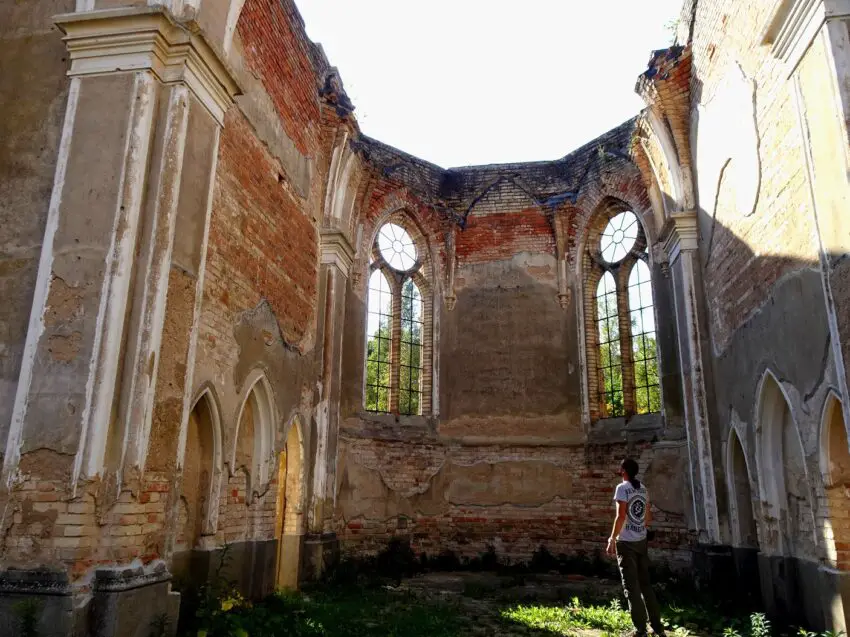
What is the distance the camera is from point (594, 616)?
7223 millimetres

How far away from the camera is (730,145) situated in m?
8.05

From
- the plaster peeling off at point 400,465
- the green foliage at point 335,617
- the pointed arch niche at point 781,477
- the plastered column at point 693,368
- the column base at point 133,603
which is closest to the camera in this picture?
the column base at point 133,603

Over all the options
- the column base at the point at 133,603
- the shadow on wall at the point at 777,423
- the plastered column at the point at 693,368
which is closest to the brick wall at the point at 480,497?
the plastered column at the point at 693,368

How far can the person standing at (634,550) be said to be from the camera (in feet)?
19.8

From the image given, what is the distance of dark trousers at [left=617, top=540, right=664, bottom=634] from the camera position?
6047mm

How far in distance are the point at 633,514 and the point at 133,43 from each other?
5.83m

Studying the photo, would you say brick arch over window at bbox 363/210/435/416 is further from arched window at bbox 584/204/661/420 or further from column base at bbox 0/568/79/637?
column base at bbox 0/568/79/637

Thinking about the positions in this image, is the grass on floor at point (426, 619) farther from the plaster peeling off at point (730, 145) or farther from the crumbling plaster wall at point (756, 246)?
the plaster peeling off at point (730, 145)

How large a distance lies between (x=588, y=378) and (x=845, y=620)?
7.31 meters

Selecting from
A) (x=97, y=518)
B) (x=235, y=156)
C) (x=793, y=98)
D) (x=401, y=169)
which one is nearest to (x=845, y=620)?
(x=793, y=98)

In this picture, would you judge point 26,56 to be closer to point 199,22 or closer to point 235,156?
point 199,22

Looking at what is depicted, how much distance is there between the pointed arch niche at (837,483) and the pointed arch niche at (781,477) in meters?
0.54

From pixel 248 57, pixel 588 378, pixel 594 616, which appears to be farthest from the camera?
pixel 588 378

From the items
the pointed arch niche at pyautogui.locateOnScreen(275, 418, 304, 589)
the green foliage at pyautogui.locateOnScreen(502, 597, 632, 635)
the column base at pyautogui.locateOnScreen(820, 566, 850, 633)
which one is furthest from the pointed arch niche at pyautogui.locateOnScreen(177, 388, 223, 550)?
the column base at pyautogui.locateOnScreen(820, 566, 850, 633)
